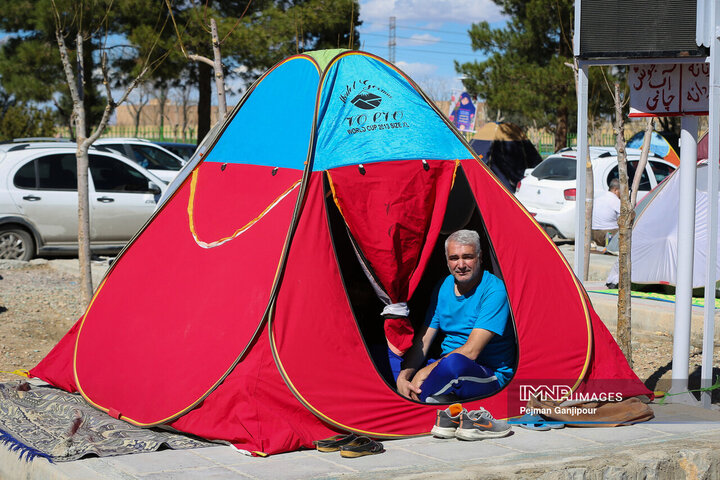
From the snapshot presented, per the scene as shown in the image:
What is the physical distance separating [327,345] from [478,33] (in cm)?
1976

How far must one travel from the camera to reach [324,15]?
2078cm

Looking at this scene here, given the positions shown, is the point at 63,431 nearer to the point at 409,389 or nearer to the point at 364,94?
the point at 409,389

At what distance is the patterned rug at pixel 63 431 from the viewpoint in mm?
4785

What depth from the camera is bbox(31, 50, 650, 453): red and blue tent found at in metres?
5.11

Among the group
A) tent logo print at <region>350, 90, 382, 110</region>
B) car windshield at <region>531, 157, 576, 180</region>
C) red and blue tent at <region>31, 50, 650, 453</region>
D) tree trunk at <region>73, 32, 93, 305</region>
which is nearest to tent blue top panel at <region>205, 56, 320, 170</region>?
red and blue tent at <region>31, 50, 650, 453</region>

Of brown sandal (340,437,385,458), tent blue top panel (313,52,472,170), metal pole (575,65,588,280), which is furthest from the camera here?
metal pole (575,65,588,280)

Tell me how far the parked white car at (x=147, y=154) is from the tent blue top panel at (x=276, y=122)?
32.0ft

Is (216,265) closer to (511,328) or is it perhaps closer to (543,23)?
(511,328)

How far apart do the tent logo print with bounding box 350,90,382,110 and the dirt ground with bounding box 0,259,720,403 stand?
124 inches

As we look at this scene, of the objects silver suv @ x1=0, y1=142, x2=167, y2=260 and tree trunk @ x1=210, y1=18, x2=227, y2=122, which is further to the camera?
silver suv @ x1=0, y1=142, x2=167, y2=260

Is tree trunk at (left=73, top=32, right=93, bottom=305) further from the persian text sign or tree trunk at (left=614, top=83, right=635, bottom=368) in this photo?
the persian text sign

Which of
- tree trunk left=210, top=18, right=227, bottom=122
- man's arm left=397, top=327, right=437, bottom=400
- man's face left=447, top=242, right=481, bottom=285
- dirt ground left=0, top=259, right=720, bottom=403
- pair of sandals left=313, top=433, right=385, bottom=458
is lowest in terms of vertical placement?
dirt ground left=0, top=259, right=720, bottom=403

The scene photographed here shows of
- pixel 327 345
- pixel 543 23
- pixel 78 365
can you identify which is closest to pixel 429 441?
pixel 327 345

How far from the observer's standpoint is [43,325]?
900cm
